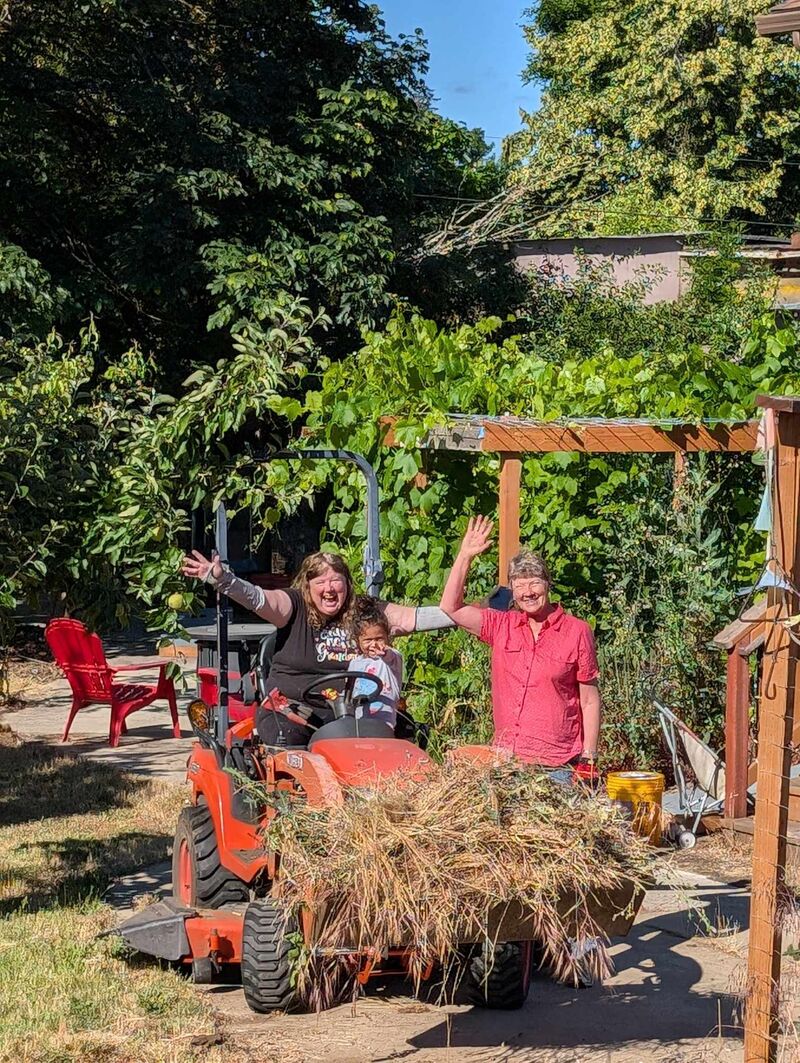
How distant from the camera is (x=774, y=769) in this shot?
406cm

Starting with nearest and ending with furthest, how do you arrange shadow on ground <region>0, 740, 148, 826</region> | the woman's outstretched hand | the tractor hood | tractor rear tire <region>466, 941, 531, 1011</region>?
the tractor hood
tractor rear tire <region>466, 941, 531, 1011</region>
the woman's outstretched hand
shadow on ground <region>0, 740, 148, 826</region>

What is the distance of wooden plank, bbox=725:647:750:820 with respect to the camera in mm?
7840

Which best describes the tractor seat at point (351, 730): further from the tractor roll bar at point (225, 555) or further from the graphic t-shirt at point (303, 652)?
the tractor roll bar at point (225, 555)

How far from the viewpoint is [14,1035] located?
5.09 metres

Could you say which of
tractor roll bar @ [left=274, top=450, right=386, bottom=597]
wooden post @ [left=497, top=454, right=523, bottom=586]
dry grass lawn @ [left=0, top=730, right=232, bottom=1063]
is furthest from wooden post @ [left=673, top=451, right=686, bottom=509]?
dry grass lawn @ [left=0, top=730, right=232, bottom=1063]

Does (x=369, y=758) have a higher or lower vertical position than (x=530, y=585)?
lower

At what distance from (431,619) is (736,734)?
251 cm

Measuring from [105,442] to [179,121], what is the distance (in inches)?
411

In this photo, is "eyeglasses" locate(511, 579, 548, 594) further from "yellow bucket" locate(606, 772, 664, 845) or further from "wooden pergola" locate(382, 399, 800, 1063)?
"yellow bucket" locate(606, 772, 664, 845)

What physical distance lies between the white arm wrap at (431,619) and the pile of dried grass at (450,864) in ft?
4.91

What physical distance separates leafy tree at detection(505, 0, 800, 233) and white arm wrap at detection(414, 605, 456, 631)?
2328 centimetres

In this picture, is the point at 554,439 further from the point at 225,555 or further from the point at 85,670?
the point at 85,670

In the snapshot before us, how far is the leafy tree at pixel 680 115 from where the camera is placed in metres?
30.8

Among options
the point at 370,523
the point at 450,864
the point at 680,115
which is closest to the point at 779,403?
the point at 450,864
